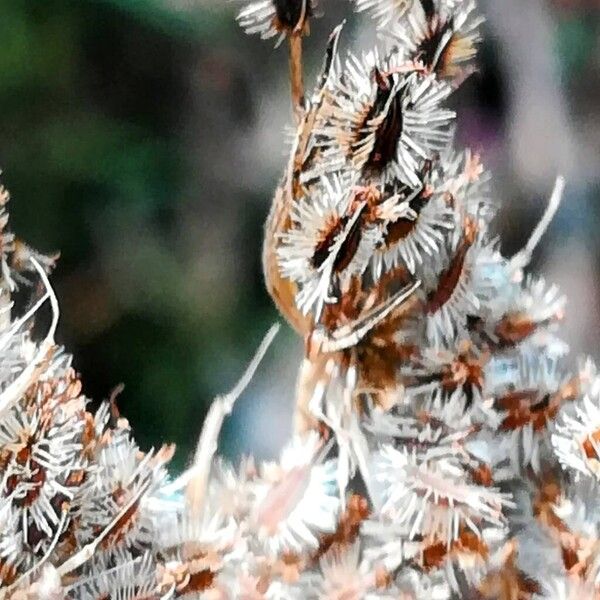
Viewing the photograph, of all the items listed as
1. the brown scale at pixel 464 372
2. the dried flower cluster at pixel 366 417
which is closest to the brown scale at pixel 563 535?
the dried flower cluster at pixel 366 417

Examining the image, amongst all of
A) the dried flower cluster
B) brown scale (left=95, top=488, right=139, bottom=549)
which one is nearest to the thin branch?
the dried flower cluster

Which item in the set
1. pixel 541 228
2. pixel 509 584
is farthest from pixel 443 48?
pixel 509 584

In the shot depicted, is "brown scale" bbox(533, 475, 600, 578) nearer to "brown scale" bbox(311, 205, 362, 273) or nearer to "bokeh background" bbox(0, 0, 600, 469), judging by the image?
"bokeh background" bbox(0, 0, 600, 469)

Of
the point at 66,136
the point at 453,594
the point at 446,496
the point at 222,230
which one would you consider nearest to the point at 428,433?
the point at 446,496

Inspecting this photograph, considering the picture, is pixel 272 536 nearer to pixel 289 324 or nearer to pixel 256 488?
pixel 256 488

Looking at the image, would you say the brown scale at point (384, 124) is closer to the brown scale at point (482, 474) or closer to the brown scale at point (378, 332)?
the brown scale at point (378, 332)

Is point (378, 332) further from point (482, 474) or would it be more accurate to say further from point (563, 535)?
point (563, 535)

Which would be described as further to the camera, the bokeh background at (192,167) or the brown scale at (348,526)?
the brown scale at (348,526)
